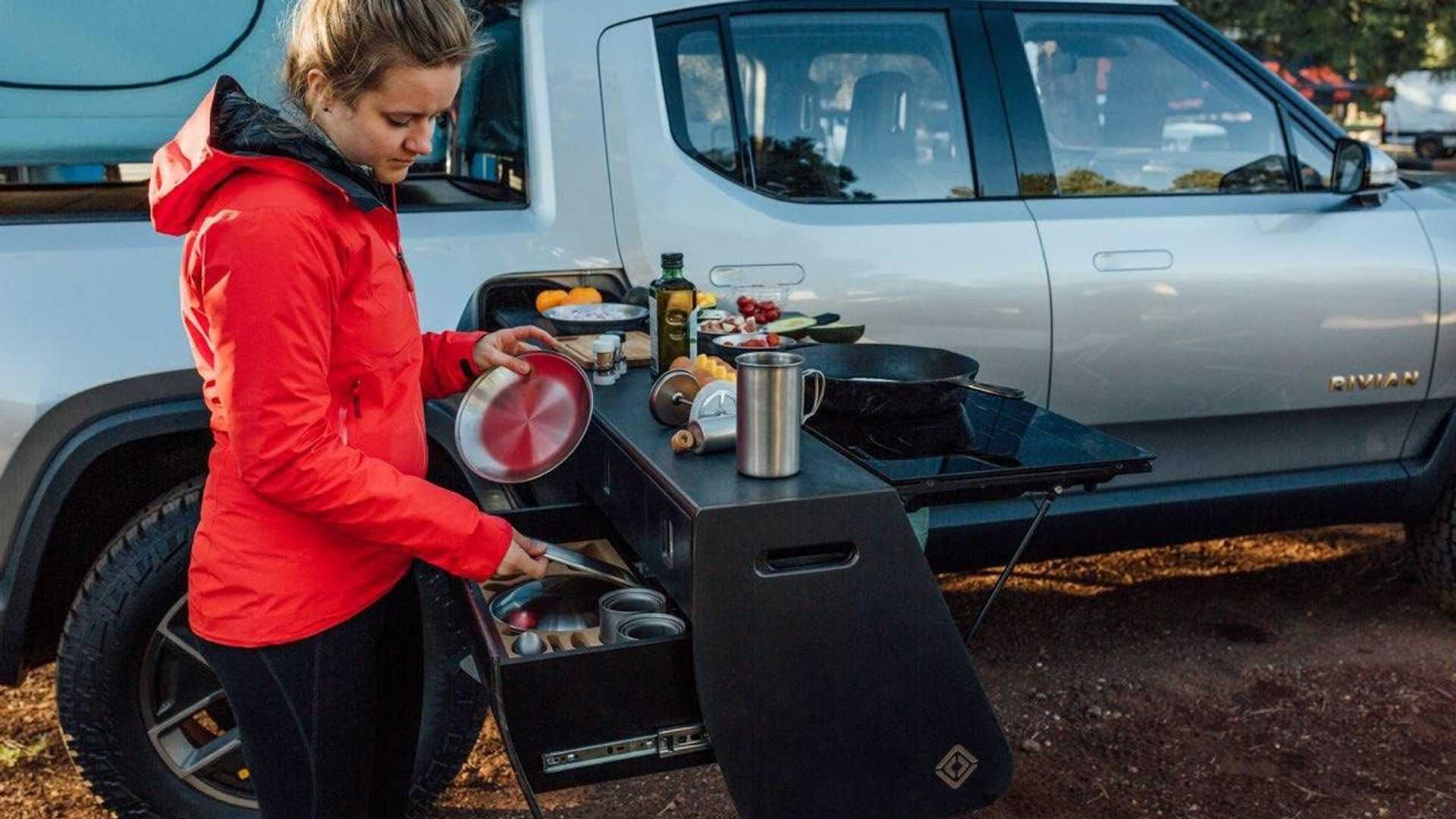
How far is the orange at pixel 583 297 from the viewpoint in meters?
3.04

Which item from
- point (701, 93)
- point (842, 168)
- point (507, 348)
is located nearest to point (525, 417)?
point (507, 348)

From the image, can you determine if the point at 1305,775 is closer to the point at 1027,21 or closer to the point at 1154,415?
the point at 1154,415

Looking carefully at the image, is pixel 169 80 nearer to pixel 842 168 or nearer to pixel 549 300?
pixel 549 300

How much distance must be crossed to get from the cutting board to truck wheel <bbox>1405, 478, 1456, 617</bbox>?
9.03 feet

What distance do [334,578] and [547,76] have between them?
1.62 metres

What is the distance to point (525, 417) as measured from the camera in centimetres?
235

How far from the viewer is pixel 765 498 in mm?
1848

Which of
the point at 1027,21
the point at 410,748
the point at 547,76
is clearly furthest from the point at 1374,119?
the point at 410,748

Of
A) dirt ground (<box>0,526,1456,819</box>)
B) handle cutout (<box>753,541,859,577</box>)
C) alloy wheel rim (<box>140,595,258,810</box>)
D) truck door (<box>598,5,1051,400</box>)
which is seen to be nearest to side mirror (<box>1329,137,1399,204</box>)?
truck door (<box>598,5,1051,400</box>)

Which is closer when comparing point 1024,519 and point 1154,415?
point 1024,519

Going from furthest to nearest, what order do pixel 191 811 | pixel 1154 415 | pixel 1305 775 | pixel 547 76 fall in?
pixel 1154 415 → pixel 1305 775 → pixel 547 76 → pixel 191 811

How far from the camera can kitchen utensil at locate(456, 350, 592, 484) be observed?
2309mm

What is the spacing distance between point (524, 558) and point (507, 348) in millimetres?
571

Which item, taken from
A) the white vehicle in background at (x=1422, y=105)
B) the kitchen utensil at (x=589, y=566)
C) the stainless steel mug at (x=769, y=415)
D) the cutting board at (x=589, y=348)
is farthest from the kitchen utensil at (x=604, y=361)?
the white vehicle in background at (x=1422, y=105)
